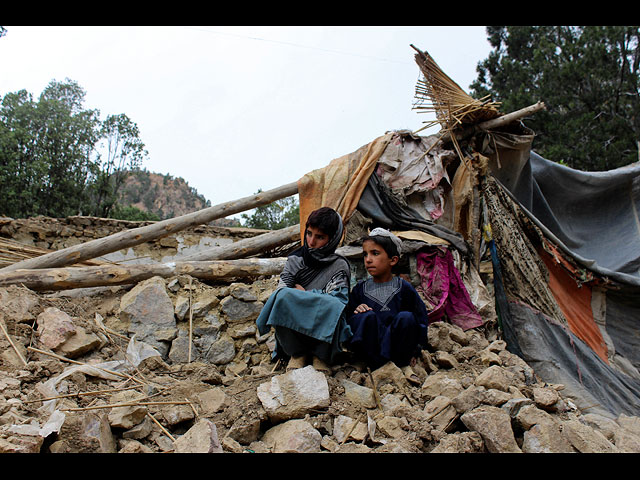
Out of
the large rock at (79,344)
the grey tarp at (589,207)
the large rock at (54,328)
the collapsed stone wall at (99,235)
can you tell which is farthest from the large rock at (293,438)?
the collapsed stone wall at (99,235)

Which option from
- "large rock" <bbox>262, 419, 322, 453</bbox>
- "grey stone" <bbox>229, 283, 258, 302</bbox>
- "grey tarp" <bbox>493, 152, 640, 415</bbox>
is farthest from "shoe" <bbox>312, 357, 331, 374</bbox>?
"grey tarp" <bbox>493, 152, 640, 415</bbox>

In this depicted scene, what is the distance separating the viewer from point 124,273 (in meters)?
3.57

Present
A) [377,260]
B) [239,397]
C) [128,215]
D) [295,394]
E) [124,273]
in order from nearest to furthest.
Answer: [295,394] < [239,397] < [377,260] < [124,273] < [128,215]

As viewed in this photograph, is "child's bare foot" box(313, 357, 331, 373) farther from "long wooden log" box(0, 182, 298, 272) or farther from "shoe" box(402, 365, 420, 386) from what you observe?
A: "long wooden log" box(0, 182, 298, 272)

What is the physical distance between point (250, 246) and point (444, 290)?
2093 mm

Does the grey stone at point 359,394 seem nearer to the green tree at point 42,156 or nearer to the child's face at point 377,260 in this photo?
the child's face at point 377,260

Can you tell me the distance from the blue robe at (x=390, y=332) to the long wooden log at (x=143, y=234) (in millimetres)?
2422

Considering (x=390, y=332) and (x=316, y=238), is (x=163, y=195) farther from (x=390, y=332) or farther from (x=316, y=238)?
(x=390, y=332)

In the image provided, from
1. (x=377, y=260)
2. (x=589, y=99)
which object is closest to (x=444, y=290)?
(x=377, y=260)

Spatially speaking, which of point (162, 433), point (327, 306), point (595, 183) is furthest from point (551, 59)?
point (162, 433)

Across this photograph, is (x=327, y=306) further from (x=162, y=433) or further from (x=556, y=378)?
(x=556, y=378)

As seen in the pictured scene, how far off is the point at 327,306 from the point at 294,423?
653 millimetres

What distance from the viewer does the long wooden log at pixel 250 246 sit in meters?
4.53
